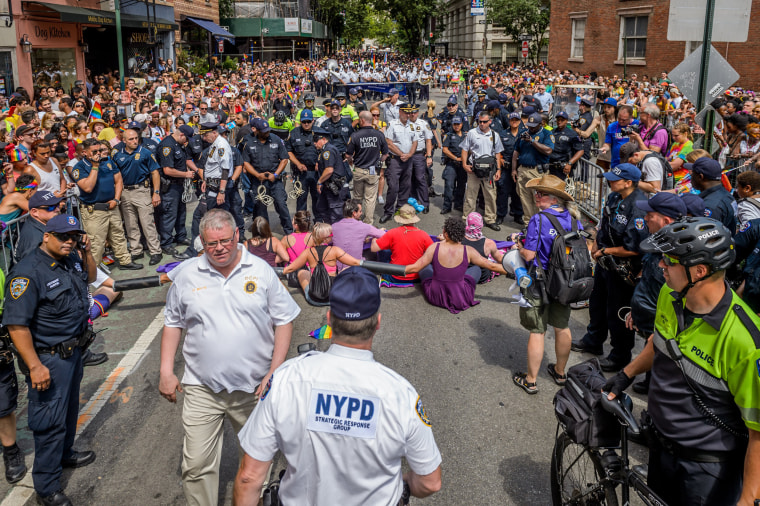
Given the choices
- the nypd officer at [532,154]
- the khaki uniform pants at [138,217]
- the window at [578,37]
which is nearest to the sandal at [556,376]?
the nypd officer at [532,154]

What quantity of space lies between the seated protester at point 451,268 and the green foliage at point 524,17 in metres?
40.3

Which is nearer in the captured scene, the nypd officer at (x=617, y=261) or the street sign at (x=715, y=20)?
the nypd officer at (x=617, y=261)

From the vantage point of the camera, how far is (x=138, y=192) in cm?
934

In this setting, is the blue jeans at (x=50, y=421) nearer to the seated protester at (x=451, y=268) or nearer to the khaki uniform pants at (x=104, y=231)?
the seated protester at (x=451, y=268)

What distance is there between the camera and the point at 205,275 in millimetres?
3758

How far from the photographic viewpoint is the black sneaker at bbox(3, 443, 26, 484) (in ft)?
15.1

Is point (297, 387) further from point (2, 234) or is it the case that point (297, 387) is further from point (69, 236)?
point (2, 234)

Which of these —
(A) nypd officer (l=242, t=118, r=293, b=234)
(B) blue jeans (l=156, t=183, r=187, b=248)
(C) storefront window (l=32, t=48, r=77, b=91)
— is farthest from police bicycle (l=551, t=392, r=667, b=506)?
(C) storefront window (l=32, t=48, r=77, b=91)

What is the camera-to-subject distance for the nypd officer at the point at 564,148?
10617 mm

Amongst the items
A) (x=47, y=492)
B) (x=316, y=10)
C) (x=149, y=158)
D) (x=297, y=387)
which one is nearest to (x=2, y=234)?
(x=149, y=158)

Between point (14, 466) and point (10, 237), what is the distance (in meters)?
3.52

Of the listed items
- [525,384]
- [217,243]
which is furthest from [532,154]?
[217,243]

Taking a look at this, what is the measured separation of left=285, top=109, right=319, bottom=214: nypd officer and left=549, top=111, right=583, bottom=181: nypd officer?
13.6 ft

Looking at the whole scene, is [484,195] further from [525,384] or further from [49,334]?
[49,334]
